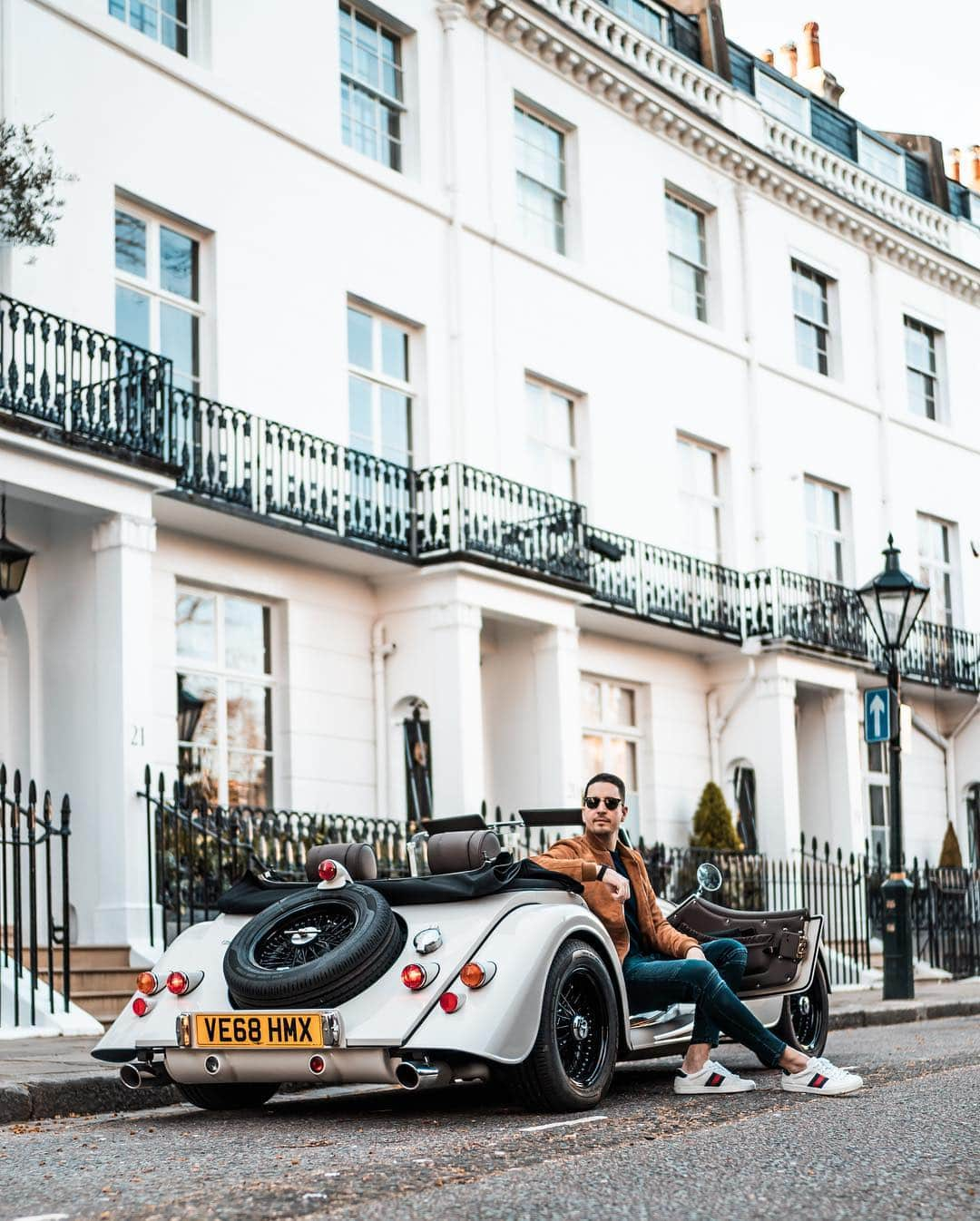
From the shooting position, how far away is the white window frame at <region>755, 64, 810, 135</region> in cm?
2759

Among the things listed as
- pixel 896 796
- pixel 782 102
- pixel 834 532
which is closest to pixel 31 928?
pixel 896 796

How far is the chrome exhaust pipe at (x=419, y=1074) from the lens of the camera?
6.43 metres

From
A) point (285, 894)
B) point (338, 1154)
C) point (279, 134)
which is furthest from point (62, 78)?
point (338, 1154)

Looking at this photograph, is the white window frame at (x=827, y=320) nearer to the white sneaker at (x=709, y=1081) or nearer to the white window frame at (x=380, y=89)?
the white window frame at (x=380, y=89)

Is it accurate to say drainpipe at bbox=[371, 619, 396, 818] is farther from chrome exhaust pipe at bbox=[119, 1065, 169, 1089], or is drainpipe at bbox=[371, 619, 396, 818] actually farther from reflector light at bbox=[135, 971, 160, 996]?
chrome exhaust pipe at bbox=[119, 1065, 169, 1089]

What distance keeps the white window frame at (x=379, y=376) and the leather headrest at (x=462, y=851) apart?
12.3 m

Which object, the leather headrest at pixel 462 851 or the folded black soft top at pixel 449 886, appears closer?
the folded black soft top at pixel 449 886

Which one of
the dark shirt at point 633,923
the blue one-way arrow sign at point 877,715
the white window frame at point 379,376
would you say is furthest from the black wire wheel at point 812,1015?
the white window frame at point 379,376

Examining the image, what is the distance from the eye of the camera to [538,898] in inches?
289

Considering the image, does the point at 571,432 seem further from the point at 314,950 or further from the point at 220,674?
the point at 314,950

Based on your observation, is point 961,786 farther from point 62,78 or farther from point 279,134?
point 62,78

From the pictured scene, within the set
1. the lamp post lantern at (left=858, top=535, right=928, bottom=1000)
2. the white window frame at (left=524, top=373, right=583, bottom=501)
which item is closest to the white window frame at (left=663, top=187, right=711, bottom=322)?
the white window frame at (left=524, top=373, right=583, bottom=501)

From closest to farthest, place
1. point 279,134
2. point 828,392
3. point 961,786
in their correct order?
1. point 279,134
2. point 828,392
3. point 961,786

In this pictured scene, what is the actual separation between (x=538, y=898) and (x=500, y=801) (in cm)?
1357
